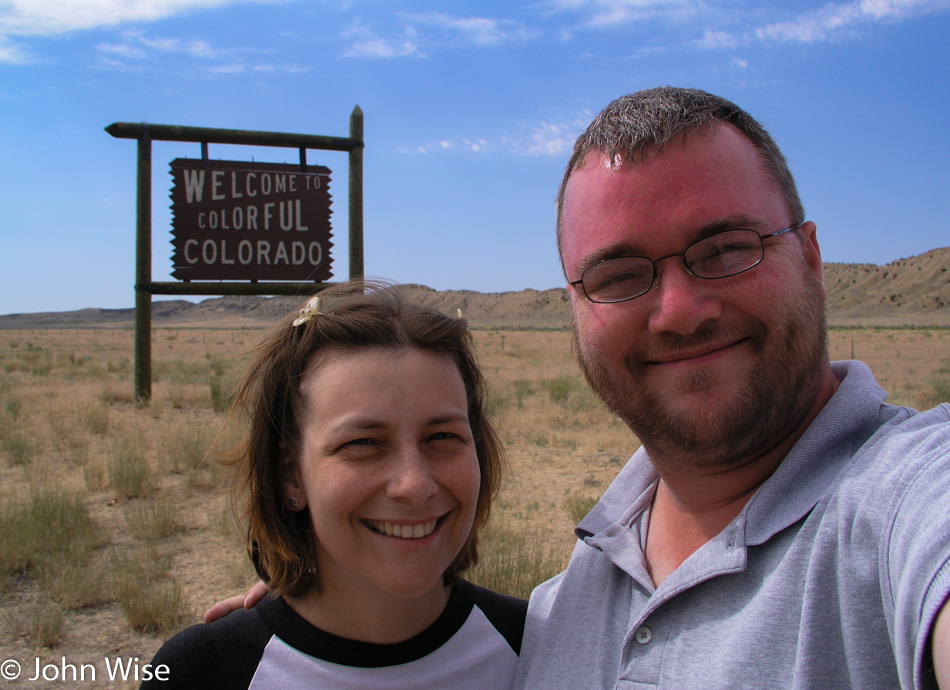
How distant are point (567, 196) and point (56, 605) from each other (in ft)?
12.6

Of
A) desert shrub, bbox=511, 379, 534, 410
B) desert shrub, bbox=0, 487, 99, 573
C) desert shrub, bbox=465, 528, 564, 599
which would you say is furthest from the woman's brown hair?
desert shrub, bbox=511, 379, 534, 410

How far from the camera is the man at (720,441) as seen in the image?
1113 millimetres

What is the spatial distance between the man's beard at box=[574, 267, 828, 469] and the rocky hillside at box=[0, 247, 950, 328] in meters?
48.8

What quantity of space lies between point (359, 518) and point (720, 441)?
2.89 ft

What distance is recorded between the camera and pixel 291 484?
6.04 ft

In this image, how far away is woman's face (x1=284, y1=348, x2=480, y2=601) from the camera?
5.15 ft

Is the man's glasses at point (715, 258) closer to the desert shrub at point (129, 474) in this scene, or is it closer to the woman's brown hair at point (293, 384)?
the woman's brown hair at point (293, 384)

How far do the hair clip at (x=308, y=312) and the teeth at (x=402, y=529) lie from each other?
0.60m

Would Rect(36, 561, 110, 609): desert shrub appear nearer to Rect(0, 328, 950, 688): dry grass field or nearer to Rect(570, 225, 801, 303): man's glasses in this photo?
Rect(0, 328, 950, 688): dry grass field

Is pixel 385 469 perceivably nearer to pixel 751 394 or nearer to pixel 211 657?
pixel 211 657

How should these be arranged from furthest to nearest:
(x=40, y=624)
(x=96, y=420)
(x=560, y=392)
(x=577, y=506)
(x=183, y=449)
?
(x=560, y=392)
(x=96, y=420)
(x=183, y=449)
(x=577, y=506)
(x=40, y=624)

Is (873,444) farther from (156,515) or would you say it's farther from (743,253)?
(156,515)

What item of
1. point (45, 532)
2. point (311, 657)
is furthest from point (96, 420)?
point (311, 657)

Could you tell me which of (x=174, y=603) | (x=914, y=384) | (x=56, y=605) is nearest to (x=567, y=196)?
(x=174, y=603)
